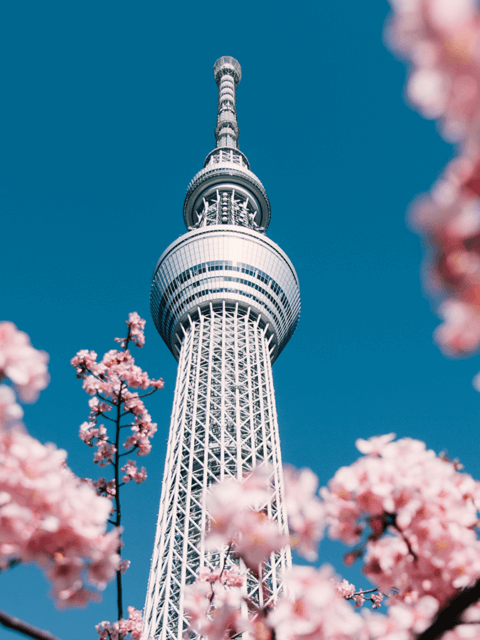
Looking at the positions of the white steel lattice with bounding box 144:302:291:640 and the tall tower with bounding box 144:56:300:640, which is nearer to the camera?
the white steel lattice with bounding box 144:302:291:640

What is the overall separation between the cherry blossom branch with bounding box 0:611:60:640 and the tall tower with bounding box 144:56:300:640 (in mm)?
30323

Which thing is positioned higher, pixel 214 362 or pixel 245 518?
pixel 214 362

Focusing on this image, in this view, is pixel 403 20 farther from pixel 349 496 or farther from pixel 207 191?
pixel 207 191

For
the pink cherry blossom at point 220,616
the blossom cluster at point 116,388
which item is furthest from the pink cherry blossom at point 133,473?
the pink cherry blossom at point 220,616

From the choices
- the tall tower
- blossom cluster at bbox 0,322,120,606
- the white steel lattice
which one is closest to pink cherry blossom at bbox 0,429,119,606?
blossom cluster at bbox 0,322,120,606

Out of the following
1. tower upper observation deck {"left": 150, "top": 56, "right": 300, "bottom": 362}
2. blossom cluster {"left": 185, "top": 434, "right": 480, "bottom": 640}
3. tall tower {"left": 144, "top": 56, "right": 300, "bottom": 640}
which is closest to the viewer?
blossom cluster {"left": 185, "top": 434, "right": 480, "bottom": 640}

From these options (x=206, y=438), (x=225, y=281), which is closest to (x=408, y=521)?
(x=206, y=438)

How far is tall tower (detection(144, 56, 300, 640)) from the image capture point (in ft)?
102

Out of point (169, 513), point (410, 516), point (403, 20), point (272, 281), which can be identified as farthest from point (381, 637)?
point (272, 281)

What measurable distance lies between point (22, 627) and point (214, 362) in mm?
39487

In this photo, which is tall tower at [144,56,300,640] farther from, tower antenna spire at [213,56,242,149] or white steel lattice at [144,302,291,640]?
tower antenna spire at [213,56,242,149]

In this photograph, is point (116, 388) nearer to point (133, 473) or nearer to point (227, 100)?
point (133, 473)

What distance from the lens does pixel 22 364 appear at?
6.45 ft

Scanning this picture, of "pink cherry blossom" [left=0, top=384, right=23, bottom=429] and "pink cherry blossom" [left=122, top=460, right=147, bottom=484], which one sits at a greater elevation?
"pink cherry blossom" [left=122, top=460, right=147, bottom=484]
